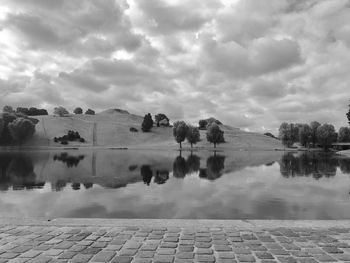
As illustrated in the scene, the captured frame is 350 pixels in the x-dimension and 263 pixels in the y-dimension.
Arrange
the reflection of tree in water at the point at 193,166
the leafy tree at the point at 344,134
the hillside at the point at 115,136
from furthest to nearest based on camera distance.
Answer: the leafy tree at the point at 344,134, the hillside at the point at 115,136, the reflection of tree in water at the point at 193,166

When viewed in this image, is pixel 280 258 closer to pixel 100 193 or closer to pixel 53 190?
pixel 100 193

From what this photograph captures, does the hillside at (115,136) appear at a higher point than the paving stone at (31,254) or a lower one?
higher

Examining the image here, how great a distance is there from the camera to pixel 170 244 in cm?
736

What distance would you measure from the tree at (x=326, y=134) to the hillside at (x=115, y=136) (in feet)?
73.7

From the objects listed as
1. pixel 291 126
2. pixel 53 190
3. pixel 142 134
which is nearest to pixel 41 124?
pixel 142 134

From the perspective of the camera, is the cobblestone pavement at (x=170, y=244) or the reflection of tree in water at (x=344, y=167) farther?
the reflection of tree in water at (x=344, y=167)

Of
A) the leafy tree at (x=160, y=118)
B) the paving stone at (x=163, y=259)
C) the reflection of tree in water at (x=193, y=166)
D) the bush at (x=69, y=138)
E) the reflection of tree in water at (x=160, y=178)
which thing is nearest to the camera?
→ the paving stone at (x=163, y=259)

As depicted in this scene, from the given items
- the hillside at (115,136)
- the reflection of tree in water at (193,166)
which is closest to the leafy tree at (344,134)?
the hillside at (115,136)

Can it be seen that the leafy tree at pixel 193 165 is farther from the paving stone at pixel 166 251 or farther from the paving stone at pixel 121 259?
the paving stone at pixel 121 259

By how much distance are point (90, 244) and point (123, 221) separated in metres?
2.12

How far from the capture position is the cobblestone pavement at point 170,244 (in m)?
6.55

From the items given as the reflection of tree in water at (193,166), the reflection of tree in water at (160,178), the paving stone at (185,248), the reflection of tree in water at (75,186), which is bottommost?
the reflection of tree in water at (75,186)

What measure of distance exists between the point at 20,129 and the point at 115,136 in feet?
134

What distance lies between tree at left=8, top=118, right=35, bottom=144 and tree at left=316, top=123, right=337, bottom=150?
11439 cm
